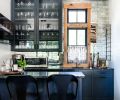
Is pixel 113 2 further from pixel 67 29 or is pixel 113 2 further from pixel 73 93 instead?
pixel 73 93

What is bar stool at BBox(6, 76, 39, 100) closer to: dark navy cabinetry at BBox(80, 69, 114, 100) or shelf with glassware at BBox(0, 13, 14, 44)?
shelf with glassware at BBox(0, 13, 14, 44)

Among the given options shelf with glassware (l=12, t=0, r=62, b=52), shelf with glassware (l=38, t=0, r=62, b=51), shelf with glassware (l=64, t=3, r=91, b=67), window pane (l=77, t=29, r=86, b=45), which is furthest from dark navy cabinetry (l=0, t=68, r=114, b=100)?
shelf with glassware (l=12, t=0, r=62, b=52)

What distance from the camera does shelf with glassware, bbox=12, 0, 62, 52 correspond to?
533 centimetres

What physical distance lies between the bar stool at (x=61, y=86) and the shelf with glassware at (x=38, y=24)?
2326 mm

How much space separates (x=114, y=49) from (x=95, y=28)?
2.62 feet

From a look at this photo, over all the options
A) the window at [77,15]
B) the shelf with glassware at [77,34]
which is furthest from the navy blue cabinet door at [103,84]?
the window at [77,15]

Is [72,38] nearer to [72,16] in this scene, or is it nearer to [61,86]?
[72,16]

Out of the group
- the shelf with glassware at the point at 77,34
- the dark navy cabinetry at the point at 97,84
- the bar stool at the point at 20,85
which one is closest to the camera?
the bar stool at the point at 20,85

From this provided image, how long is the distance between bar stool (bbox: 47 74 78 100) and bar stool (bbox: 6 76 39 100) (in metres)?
0.23

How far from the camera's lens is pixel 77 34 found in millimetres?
5422

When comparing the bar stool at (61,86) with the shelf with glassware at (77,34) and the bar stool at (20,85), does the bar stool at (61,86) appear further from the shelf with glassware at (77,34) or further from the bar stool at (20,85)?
the shelf with glassware at (77,34)

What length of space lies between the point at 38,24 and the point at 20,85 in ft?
8.72

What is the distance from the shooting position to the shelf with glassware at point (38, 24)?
5328 mm

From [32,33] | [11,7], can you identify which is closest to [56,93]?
[32,33]
